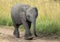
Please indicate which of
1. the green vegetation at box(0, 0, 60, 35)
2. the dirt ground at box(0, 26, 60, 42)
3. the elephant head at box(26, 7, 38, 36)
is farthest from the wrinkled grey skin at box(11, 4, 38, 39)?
the green vegetation at box(0, 0, 60, 35)

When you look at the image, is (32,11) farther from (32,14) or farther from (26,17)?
(26,17)

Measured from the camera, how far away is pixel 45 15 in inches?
441

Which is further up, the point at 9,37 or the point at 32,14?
the point at 32,14

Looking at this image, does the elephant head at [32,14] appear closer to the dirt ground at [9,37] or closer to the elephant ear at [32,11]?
the elephant ear at [32,11]

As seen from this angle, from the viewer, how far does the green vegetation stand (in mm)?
10239

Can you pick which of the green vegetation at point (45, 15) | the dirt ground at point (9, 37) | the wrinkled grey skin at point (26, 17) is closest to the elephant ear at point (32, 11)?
the wrinkled grey skin at point (26, 17)

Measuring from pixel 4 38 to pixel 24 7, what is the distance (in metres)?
1.05

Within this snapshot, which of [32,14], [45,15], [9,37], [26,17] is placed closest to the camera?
[32,14]

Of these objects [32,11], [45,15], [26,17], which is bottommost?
[45,15]

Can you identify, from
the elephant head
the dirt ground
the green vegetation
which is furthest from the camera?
the green vegetation

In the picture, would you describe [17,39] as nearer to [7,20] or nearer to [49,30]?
[49,30]

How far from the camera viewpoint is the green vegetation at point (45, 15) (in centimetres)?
1024

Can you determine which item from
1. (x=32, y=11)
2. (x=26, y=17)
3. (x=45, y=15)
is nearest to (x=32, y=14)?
(x=32, y=11)

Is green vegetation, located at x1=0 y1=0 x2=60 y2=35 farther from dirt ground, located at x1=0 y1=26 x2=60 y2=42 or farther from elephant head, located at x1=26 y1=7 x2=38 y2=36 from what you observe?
elephant head, located at x1=26 y1=7 x2=38 y2=36
